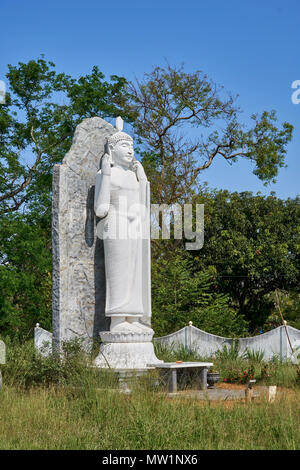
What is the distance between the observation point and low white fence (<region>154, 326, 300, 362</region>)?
439 inches

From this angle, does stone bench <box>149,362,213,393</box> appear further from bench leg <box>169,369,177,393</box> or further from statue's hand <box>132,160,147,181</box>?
statue's hand <box>132,160,147,181</box>

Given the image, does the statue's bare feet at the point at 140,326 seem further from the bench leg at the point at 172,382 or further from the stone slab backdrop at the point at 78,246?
the bench leg at the point at 172,382

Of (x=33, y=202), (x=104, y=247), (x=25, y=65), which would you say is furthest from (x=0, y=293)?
(x=25, y=65)

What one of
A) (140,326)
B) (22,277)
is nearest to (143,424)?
(140,326)

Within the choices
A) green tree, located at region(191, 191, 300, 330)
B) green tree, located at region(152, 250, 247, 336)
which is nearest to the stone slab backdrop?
green tree, located at region(152, 250, 247, 336)

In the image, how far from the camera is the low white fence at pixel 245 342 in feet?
36.6

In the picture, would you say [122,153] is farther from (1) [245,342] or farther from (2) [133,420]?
(1) [245,342]

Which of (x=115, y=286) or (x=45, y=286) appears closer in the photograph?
(x=115, y=286)

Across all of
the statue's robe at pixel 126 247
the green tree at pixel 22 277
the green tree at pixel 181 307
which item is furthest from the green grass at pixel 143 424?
the green tree at pixel 22 277

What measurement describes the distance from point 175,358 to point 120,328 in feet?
7.28

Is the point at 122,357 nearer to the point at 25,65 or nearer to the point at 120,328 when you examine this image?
the point at 120,328

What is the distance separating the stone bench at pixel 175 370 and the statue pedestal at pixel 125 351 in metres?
0.28

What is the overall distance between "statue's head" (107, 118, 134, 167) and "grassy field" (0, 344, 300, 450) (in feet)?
10.6
